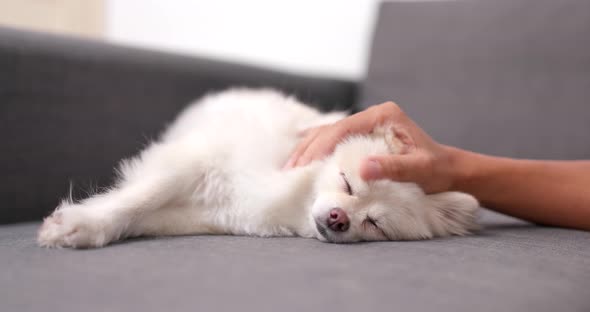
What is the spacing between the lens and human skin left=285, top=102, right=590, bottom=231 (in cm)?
163

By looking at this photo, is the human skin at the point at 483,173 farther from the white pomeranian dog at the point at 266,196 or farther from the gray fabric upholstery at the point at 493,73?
the gray fabric upholstery at the point at 493,73

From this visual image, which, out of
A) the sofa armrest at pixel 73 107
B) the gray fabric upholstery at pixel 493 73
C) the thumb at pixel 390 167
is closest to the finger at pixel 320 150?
the thumb at pixel 390 167

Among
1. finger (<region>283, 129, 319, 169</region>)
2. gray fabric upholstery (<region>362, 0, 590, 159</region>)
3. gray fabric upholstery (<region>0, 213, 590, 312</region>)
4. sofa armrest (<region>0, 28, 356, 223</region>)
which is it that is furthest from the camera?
gray fabric upholstery (<region>362, 0, 590, 159</region>)

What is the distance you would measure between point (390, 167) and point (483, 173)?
0.44m

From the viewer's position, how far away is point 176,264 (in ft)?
3.70

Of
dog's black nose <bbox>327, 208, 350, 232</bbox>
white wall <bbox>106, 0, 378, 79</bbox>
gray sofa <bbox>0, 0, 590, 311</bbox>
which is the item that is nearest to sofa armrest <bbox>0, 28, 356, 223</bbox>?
gray sofa <bbox>0, 0, 590, 311</bbox>

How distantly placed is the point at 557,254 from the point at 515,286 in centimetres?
39

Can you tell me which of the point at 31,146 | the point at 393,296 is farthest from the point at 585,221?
the point at 31,146

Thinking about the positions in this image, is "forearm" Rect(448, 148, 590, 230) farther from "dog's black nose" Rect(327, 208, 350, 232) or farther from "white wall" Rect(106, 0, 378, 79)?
"white wall" Rect(106, 0, 378, 79)

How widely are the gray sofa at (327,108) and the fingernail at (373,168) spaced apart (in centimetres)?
21

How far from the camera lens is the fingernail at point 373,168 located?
150 cm

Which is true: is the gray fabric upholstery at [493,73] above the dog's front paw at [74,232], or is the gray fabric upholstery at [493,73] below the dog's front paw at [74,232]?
above

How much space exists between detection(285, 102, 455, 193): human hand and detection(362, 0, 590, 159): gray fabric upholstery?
→ 743 mm

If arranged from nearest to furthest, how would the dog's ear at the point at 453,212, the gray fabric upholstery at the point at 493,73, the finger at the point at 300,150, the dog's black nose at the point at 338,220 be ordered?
the dog's black nose at the point at 338,220 < the dog's ear at the point at 453,212 < the finger at the point at 300,150 < the gray fabric upholstery at the point at 493,73
